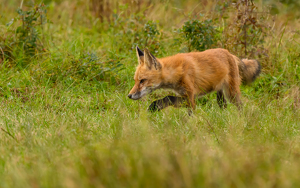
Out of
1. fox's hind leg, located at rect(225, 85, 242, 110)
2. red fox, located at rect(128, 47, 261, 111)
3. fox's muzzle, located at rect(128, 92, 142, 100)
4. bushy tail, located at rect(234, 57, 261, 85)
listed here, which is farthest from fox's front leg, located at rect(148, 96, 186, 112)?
A: bushy tail, located at rect(234, 57, 261, 85)

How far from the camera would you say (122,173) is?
190cm

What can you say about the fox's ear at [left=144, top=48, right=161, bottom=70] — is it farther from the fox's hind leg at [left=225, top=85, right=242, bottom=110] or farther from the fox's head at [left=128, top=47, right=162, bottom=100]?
the fox's hind leg at [left=225, top=85, right=242, bottom=110]

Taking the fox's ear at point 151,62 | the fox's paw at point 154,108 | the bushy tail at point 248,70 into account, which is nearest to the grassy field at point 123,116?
the fox's paw at point 154,108

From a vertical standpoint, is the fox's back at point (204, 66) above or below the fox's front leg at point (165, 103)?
above

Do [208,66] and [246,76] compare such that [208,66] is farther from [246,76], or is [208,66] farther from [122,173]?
[122,173]

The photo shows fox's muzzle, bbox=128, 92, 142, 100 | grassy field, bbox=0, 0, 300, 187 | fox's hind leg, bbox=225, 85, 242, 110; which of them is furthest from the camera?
fox's hind leg, bbox=225, 85, 242, 110

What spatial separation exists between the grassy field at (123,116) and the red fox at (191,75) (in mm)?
265

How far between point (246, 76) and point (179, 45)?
1.65 metres

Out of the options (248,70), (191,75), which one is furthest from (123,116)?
(248,70)

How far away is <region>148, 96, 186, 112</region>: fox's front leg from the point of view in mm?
4796

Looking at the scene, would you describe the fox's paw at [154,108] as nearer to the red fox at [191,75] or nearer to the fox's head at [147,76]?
the red fox at [191,75]

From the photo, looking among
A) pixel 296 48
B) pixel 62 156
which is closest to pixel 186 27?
pixel 296 48

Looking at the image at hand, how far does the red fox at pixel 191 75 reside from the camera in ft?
16.0

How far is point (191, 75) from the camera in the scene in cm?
514
